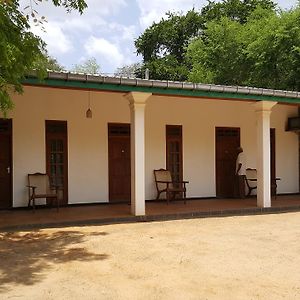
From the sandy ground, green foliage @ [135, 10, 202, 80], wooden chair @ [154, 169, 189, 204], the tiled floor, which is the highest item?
green foliage @ [135, 10, 202, 80]

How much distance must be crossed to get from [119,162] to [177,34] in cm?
2166

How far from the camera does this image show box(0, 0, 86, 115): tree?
5.96 m

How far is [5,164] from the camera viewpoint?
33.3ft

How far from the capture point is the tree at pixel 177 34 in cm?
2773

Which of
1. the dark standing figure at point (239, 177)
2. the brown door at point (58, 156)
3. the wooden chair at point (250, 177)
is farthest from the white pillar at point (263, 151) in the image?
the brown door at point (58, 156)

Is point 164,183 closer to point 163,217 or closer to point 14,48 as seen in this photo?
point 163,217

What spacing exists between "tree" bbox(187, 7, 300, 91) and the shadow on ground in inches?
540

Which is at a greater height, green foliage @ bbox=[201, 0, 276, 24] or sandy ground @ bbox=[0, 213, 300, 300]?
green foliage @ bbox=[201, 0, 276, 24]

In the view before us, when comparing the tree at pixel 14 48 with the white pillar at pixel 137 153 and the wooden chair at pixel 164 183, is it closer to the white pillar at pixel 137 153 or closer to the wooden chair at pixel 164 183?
the white pillar at pixel 137 153

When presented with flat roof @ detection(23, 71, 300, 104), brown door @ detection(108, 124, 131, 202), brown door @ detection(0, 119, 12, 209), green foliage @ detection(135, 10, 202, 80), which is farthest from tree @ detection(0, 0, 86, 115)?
green foliage @ detection(135, 10, 202, 80)

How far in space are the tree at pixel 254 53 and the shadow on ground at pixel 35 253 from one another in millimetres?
13709

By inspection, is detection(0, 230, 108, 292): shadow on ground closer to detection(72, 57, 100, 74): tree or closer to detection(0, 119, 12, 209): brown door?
detection(0, 119, 12, 209): brown door

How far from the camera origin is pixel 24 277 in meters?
5.12

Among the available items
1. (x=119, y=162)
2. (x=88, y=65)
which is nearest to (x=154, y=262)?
(x=119, y=162)
